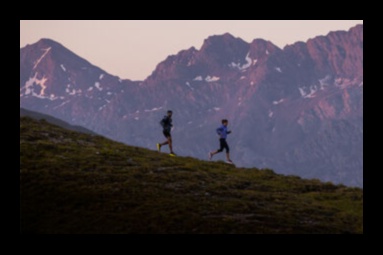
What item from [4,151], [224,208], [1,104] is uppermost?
[1,104]

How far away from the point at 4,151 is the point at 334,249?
9223 millimetres

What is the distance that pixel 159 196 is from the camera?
104ft

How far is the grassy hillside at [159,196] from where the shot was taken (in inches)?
1066

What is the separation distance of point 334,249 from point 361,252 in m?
1.02

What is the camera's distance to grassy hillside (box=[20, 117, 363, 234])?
2708 centimetres

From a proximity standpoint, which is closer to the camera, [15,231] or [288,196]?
[15,231]
